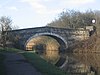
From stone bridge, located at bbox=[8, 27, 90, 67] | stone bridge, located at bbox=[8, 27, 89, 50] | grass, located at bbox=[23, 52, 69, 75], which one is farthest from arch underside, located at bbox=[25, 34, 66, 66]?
grass, located at bbox=[23, 52, 69, 75]

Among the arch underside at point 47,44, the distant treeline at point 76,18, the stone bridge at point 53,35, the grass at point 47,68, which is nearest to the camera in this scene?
the grass at point 47,68

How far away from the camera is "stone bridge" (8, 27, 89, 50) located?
66.2m

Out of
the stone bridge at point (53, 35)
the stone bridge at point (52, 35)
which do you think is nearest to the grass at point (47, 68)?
the stone bridge at point (53, 35)

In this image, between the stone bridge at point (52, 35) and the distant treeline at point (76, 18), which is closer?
the stone bridge at point (52, 35)

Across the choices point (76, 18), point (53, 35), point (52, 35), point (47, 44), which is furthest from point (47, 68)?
point (76, 18)

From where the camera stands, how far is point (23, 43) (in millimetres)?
66188

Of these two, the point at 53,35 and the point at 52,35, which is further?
the point at 52,35

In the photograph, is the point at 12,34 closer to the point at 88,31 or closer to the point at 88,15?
the point at 88,31

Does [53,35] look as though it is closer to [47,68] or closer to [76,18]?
[76,18]

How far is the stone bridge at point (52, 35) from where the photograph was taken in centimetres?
6619

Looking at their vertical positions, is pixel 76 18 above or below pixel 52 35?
above

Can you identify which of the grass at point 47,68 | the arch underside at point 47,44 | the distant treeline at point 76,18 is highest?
the distant treeline at point 76,18

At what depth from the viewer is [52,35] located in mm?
67375

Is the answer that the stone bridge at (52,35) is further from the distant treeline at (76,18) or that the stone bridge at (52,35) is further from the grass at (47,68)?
the grass at (47,68)
